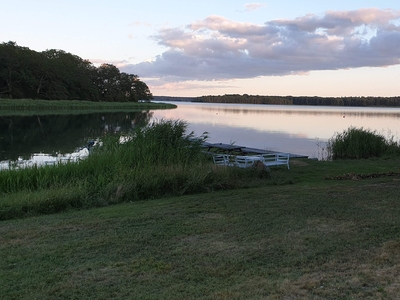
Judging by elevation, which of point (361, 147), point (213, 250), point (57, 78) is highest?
point (57, 78)

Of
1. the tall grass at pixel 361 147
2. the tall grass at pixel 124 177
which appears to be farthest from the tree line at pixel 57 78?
the tall grass at pixel 124 177

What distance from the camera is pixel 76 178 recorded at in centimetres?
1073

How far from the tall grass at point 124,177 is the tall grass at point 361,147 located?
9031 millimetres

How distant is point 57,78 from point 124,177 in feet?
279

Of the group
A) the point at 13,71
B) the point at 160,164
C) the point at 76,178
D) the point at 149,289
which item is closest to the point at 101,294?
the point at 149,289

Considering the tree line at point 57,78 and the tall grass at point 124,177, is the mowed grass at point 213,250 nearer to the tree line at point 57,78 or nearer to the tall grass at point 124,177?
the tall grass at point 124,177

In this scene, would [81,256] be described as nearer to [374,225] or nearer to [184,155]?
[374,225]

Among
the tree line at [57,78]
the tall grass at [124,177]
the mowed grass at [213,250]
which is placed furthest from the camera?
the tree line at [57,78]

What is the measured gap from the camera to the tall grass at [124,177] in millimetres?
8820

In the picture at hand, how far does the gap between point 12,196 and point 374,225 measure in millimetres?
7114

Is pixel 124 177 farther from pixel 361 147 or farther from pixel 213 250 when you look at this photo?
pixel 361 147

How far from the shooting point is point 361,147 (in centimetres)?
1962

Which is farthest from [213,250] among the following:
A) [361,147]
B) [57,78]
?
[57,78]

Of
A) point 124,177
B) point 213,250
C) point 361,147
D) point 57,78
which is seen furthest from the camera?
point 57,78
